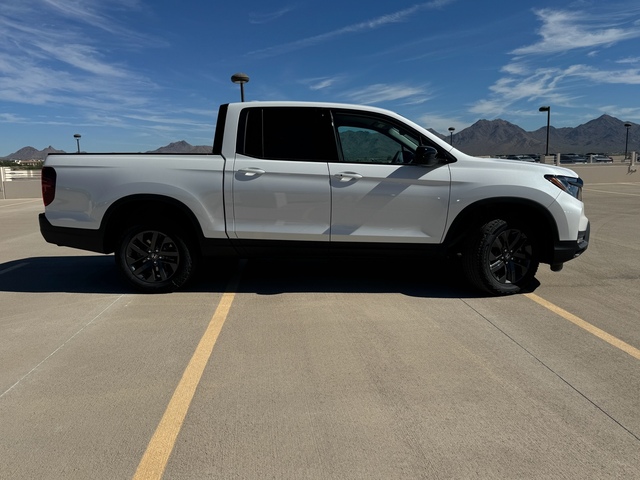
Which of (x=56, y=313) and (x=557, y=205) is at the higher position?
(x=557, y=205)

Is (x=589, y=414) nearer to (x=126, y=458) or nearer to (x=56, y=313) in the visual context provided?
(x=126, y=458)

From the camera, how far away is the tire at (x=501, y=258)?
4832 millimetres

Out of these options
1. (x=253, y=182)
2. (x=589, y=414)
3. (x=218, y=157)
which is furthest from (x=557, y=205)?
(x=218, y=157)

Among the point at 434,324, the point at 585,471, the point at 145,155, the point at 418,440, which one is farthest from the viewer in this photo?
the point at 145,155

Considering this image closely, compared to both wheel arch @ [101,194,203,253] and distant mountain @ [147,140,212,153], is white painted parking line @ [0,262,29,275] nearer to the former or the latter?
wheel arch @ [101,194,203,253]

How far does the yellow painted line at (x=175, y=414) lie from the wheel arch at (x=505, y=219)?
8.33 feet

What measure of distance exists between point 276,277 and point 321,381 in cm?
279

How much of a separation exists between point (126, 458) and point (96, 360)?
52.8 inches

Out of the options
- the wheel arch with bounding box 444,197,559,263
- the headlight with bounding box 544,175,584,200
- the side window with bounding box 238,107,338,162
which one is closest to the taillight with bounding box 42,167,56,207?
the side window with bounding box 238,107,338,162

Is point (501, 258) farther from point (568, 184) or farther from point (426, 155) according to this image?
point (426, 155)

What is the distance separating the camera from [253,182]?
4.79 metres

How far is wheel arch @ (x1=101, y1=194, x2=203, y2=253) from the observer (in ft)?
16.0

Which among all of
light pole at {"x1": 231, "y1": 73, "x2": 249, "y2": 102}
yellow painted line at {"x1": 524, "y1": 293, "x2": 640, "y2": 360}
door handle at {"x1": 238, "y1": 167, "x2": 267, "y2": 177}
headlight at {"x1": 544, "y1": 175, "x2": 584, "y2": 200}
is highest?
light pole at {"x1": 231, "y1": 73, "x2": 249, "y2": 102}

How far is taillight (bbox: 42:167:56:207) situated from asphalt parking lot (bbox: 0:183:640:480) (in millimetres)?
1094
